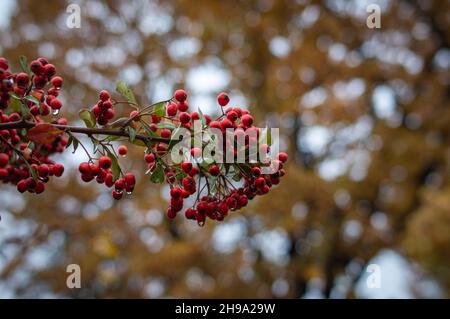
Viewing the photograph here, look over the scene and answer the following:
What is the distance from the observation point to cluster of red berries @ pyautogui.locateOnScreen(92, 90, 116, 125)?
1314 millimetres

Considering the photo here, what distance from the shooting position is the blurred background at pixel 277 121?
5375mm

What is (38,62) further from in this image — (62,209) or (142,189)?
(62,209)

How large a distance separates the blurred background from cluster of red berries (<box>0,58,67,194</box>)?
3603 mm

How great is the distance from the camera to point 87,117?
4.24 feet

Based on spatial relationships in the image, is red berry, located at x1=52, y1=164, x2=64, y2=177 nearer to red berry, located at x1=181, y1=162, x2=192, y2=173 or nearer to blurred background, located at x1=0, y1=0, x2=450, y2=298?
red berry, located at x1=181, y1=162, x2=192, y2=173

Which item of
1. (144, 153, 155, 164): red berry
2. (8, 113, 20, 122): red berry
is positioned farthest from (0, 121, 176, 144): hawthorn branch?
(8, 113, 20, 122): red berry

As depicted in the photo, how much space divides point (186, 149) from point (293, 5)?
15.5ft

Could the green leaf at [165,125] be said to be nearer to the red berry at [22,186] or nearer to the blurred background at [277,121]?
the red berry at [22,186]

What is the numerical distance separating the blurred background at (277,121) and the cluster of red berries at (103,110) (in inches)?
148

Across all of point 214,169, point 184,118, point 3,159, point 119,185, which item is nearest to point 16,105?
point 3,159

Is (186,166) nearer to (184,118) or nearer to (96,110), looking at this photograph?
(184,118)

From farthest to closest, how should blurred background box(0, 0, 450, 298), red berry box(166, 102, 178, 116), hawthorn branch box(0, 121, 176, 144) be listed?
blurred background box(0, 0, 450, 298), red berry box(166, 102, 178, 116), hawthorn branch box(0, 121, 176, 144)

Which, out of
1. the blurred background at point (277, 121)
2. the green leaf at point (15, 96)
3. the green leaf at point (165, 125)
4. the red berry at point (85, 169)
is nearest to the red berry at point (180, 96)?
the green leaf at point (165, 125)

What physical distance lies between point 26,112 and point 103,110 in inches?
7.5
